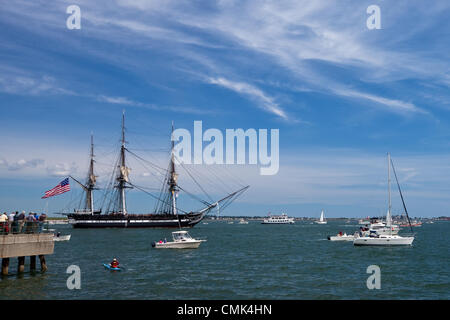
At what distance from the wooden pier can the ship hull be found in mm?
106107

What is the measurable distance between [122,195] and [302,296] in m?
132

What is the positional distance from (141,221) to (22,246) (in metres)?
114

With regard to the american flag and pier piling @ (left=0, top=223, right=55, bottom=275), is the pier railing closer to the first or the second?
pier piling @ (left=0, top=223, right=55, bottom=275)

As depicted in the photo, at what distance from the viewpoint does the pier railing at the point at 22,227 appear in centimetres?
3197

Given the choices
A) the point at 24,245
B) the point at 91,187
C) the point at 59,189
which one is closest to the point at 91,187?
the point at 91,187

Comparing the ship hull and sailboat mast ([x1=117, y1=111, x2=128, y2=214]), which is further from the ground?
sailboat mast ([x1=117, y1=111, x2=128, y2=214])

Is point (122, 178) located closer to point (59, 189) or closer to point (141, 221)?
point (141, 221)

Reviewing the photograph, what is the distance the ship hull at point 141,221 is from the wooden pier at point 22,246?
106m

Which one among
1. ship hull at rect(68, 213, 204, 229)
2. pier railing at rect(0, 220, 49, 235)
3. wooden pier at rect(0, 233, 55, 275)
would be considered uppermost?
pier railing at rect(0, 220, 49, 235)

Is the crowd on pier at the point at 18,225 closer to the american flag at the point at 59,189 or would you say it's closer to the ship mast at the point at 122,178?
the american flag at the point at 59,189

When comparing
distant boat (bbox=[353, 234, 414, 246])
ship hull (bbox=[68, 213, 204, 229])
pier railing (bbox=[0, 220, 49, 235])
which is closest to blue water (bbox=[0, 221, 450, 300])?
pier railing (bbox=[0, 220, 49, 235])

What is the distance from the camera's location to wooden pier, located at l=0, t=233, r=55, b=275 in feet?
105
